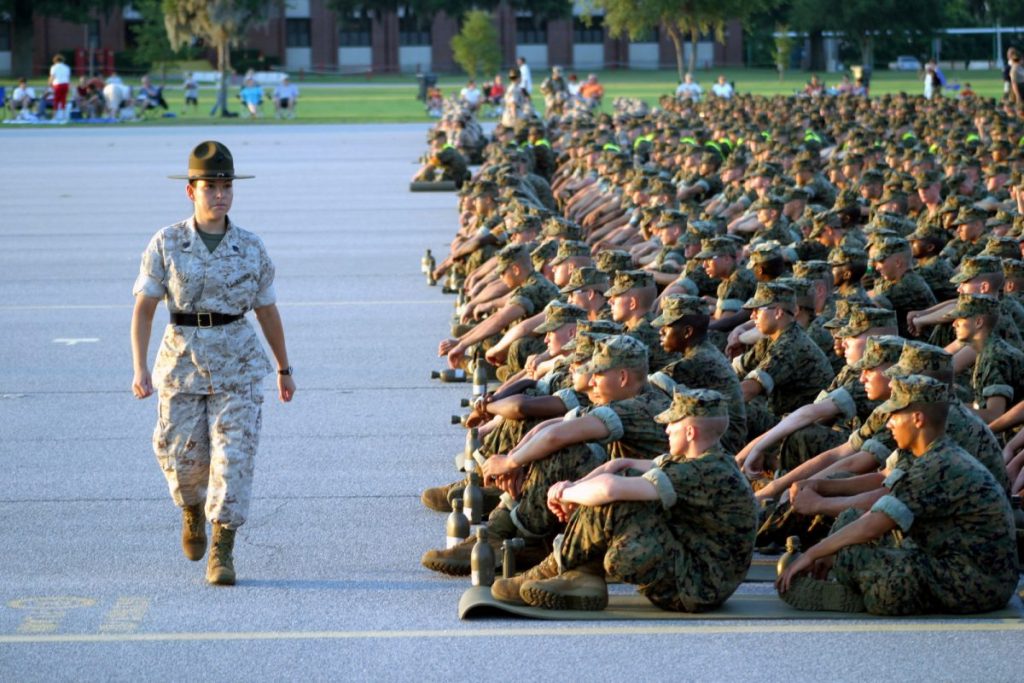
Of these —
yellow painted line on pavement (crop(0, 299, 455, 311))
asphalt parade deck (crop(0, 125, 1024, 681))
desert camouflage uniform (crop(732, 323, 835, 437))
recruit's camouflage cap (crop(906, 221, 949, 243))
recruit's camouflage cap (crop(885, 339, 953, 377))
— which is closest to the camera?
asphalt parade deck (crop(0, 125, 1024, 681))

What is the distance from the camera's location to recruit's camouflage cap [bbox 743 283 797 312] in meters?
10.3

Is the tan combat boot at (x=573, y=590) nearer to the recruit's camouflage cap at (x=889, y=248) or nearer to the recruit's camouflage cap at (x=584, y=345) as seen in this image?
the recruit's camouflage cap at (x=584, y=345)

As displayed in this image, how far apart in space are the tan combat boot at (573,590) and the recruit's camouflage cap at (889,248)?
5.30 metres

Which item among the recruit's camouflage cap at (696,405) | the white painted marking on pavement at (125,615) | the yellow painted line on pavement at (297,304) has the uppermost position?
the recruit's camouflage cap at (696,405)

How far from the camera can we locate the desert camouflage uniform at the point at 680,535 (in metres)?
7.45

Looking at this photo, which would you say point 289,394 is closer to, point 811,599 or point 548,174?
point 811,599

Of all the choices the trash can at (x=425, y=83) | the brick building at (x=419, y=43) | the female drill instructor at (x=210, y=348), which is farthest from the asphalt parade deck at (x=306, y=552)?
the brick building at (x=419, y=43)

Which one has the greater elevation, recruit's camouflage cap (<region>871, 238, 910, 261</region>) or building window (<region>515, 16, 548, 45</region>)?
building window (<region>515, 16, 548, 45</region>)

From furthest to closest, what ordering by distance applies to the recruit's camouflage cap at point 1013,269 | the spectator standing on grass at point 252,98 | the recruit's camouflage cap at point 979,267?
the spectator standing on grass at point 252,98
the recruit's camouflage cap at point 1013,269
the recruit's camouflage cap at point 979,267

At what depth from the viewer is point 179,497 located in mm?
8367

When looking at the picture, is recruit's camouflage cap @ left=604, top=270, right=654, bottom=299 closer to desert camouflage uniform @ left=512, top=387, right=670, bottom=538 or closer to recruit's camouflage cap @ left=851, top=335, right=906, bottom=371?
desert camouflage uniform @ left=512, top=387, right=670, bottom=538

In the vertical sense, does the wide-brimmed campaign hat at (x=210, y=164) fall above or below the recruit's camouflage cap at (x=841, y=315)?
above

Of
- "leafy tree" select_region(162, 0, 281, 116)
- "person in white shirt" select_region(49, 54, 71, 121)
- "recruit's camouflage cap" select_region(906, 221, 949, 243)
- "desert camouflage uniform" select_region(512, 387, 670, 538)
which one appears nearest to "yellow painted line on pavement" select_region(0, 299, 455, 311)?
"recruit's camouflage cap" select_region(906, 221, 949, 243)

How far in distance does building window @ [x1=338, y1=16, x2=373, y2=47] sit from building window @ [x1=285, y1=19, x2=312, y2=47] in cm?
180
